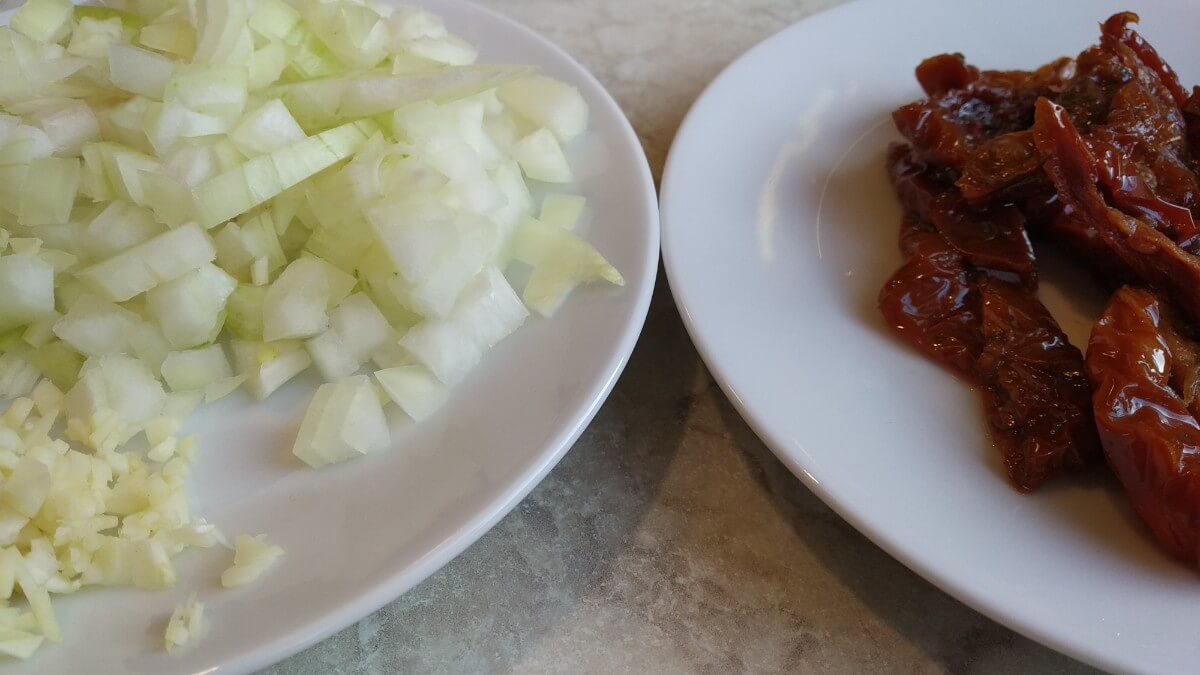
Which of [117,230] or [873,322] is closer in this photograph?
[117,230]

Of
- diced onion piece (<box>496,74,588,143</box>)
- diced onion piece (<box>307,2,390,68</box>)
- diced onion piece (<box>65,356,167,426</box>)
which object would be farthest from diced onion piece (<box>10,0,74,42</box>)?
diced onion piece (<box>496,74,588,143</box>)

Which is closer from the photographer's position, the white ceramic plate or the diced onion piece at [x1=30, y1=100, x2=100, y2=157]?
the white ceramic plate

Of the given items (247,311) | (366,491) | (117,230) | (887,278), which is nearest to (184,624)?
(366,491)

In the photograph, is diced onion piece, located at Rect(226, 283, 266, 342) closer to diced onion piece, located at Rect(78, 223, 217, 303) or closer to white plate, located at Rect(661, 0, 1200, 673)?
diced onion piece, located at Rect(78, 223, 217, 303)

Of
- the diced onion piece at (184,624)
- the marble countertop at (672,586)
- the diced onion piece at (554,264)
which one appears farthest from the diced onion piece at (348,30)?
the diced onion piece at (184,624)

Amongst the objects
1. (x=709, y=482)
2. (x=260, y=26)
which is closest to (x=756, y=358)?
(x=709, y=482)

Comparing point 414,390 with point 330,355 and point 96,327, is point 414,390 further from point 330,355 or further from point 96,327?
point 96,327
